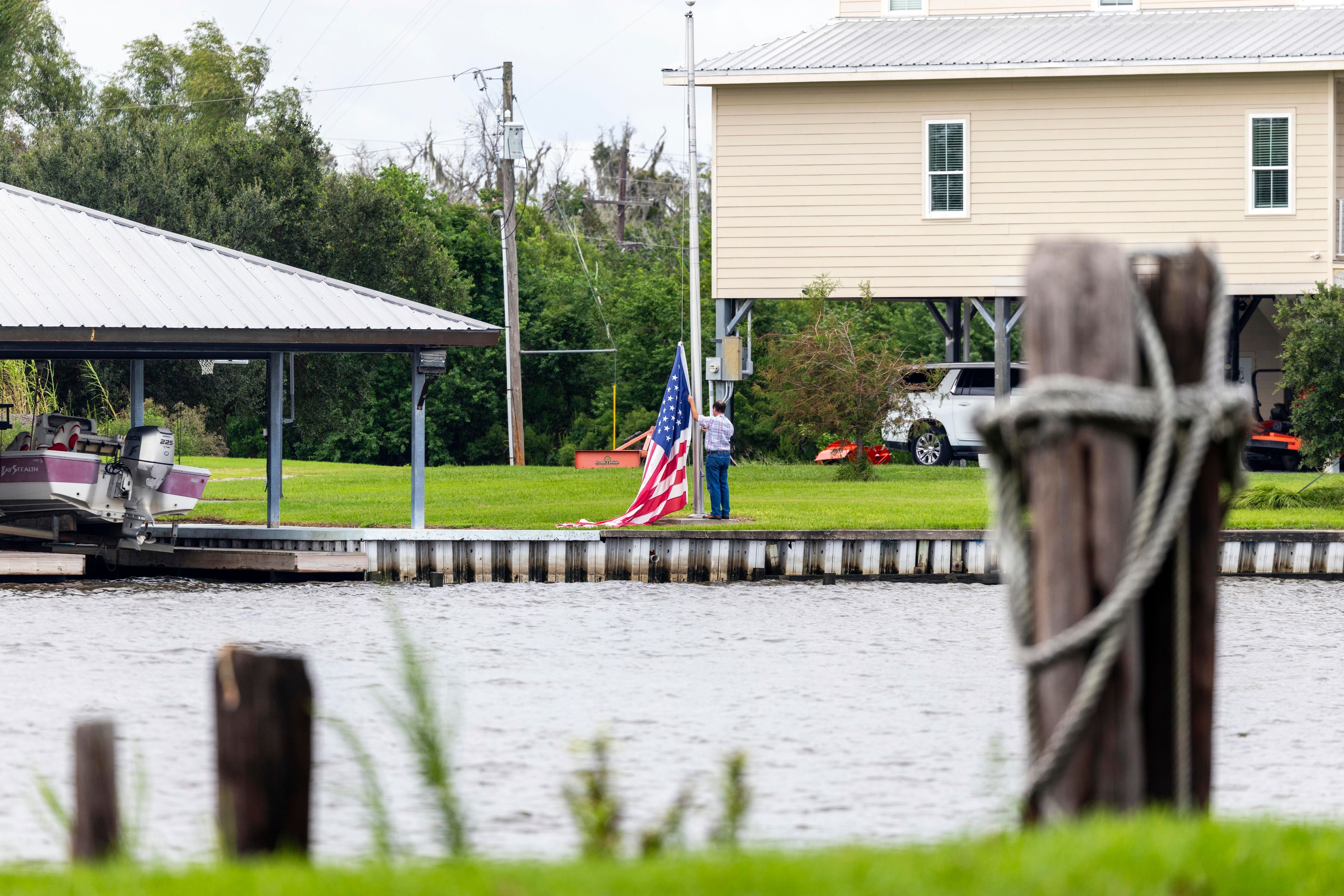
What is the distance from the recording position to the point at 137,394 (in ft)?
87.6

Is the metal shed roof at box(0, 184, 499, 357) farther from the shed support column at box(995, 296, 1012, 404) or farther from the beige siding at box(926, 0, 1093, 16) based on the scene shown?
the beige siding at box(926, 0, 1093, 16)

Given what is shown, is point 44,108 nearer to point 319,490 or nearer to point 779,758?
point 319,490

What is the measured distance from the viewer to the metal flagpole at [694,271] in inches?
926

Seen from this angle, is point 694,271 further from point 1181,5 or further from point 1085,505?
point 1085,505

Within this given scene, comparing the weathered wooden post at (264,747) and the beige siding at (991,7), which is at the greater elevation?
the beige siding at (991,7)

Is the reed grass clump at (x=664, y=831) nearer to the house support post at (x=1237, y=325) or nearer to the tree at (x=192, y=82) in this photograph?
the house support post at (x=1237, y=325)

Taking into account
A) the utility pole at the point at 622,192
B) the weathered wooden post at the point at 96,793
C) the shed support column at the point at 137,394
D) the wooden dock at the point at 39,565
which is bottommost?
the wooden dock at the point at 39,565

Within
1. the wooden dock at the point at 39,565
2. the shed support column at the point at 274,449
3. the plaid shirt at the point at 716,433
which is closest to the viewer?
the wooden dock at the point at 39,565

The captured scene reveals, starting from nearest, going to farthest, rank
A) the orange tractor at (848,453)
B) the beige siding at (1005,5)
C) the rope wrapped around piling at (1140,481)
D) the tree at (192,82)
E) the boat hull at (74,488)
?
1. the rope wrapped around piling at (1140,481)
2. the boat hull at (74,488)
3. the orange tractor at (848,453)
4. the beige siding at (1005,5)
5. the tree at (192,82)

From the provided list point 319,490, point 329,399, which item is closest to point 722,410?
point 319,490

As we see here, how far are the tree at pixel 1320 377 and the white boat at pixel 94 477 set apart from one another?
1475cm

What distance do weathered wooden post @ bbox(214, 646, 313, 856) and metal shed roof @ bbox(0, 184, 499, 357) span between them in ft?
55.0

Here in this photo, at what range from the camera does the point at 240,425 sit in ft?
164

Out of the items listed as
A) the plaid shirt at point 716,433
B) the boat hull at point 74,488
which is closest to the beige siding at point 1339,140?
the plaid shirt at point 716,433
